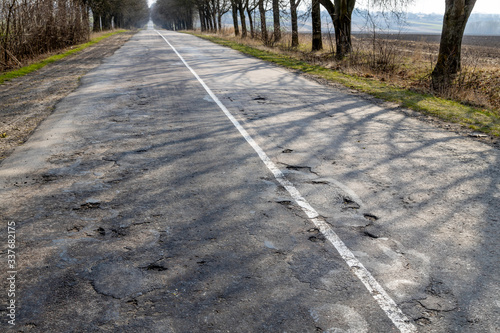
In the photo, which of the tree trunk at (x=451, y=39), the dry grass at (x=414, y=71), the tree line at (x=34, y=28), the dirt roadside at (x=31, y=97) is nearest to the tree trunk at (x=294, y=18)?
the dry grass at (x=414, y=71)

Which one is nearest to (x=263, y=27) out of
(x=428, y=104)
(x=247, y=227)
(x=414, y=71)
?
(x=414, y=71)

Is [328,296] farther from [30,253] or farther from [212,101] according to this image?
[212,101]

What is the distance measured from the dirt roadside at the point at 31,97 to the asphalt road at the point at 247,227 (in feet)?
1.52

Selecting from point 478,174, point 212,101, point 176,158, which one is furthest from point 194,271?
point 212,101

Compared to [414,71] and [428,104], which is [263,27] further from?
[428,104]

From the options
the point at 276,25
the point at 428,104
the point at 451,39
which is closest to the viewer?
the point at 428,104

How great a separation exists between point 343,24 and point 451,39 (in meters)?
6.82

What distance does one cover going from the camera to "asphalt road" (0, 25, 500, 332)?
9.42 feet

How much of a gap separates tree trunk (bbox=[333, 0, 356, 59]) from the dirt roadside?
422 inches

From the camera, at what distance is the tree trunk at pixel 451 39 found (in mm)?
12289

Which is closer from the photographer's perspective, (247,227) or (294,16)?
(247,227)

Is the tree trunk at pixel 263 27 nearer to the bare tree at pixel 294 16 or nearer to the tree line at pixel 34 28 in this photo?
the bare tree at pixel 294 16

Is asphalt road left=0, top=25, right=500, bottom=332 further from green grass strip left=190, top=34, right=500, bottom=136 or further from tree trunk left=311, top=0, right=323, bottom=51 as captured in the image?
tree trunk left=311, top=0, right=323, bottom=51

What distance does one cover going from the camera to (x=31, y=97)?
34.4ft
